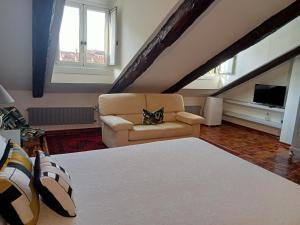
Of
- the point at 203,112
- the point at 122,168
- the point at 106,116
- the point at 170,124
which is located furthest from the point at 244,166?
the point at 203,112

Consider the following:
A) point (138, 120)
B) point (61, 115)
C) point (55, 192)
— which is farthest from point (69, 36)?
point (55, 192)

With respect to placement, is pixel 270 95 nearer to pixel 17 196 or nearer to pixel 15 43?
pixel 15 43

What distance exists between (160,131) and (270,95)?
275cm

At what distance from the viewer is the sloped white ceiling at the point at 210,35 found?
2.60 metres

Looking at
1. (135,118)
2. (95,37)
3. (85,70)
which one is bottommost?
(135,118)

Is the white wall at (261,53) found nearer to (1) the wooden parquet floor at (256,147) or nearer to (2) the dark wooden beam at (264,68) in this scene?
(2) the dark wooden beam at (264,68)

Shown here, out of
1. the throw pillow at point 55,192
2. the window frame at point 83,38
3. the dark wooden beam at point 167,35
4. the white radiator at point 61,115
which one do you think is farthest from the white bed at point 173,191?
the window frame at point 83,38

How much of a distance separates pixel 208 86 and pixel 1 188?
4927mm

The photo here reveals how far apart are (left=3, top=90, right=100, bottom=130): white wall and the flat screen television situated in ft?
11.8

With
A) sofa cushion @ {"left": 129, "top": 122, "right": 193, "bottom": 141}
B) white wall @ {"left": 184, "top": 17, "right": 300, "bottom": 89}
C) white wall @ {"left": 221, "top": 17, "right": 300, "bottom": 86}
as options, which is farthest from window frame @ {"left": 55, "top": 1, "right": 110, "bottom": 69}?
white wall @ {"left": 221, "top": 17, "right": 300, "bottom": 86}

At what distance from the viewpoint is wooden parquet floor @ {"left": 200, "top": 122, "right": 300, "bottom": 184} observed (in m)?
3.30

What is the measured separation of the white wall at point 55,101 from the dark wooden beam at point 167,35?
1.09m

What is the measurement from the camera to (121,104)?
3.88 metres

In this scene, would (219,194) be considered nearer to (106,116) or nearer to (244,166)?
(244,166)
